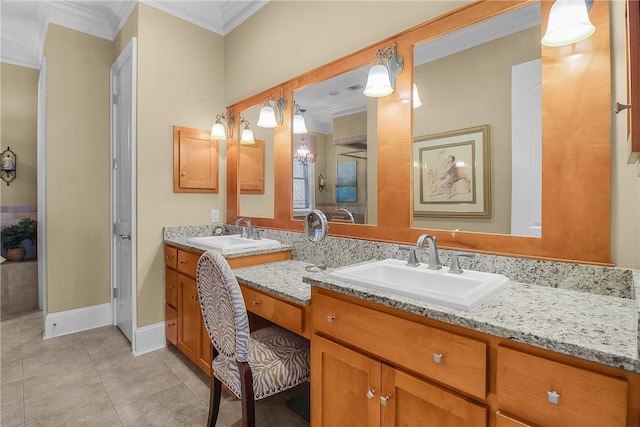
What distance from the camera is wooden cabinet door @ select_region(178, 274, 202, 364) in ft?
7.41

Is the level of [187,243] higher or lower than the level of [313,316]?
higher

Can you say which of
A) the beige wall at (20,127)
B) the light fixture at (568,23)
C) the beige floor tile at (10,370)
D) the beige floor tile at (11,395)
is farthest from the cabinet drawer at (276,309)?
the beige wall at (20,127)

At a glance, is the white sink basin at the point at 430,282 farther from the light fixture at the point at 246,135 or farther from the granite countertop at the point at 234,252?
the light fixture at the point at 246,135

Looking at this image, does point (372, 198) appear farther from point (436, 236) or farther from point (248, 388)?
point (248, 388)

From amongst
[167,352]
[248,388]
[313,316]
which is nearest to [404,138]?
[313,316]

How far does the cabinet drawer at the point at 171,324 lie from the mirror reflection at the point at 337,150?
128 cm

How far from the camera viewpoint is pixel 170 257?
2691mm

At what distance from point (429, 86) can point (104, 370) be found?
9.41 feet

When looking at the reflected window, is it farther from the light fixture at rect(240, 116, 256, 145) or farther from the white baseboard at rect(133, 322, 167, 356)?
the white baseboard at rect(133, 322, 167, 356)

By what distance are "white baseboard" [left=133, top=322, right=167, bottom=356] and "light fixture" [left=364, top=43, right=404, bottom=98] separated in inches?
98.1

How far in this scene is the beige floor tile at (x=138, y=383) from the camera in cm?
204

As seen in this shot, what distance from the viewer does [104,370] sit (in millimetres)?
2367

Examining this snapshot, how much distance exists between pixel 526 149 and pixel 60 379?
10.3 feet

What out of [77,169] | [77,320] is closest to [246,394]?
[77,320]
